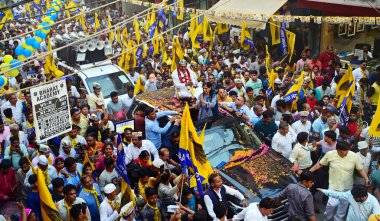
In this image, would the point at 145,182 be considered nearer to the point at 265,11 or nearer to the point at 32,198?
the point at 32,198

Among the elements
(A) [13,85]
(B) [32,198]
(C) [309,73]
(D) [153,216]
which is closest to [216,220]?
(D) [153,216]

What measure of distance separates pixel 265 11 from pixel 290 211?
1098 cm

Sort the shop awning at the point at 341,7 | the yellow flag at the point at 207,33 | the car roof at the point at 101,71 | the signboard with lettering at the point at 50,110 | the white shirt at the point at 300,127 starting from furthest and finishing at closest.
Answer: the yellow flag at the point at 207,33 → the shop awning at the point at 341,7 → the car roof at the point at 101,71 → the white shirt at the point at 300,127 → the signboard with lettering at the point at 50,110

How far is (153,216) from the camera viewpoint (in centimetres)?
677

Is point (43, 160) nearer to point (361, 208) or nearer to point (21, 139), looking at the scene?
point (21, 139)

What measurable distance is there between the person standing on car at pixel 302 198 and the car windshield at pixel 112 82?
7038 millimetres

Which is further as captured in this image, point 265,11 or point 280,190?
point 265,11

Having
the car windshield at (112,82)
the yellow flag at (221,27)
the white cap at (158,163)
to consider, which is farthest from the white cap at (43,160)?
the yellow flag at (221,27)

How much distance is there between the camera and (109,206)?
6797mm

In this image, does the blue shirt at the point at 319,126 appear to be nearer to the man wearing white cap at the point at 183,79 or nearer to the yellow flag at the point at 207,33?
the man wearing white cap at the point at 183,79

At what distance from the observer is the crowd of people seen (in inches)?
270

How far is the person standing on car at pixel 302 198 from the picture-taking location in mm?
6922

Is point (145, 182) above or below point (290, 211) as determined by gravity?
above

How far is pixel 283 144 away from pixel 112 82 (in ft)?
19.5
